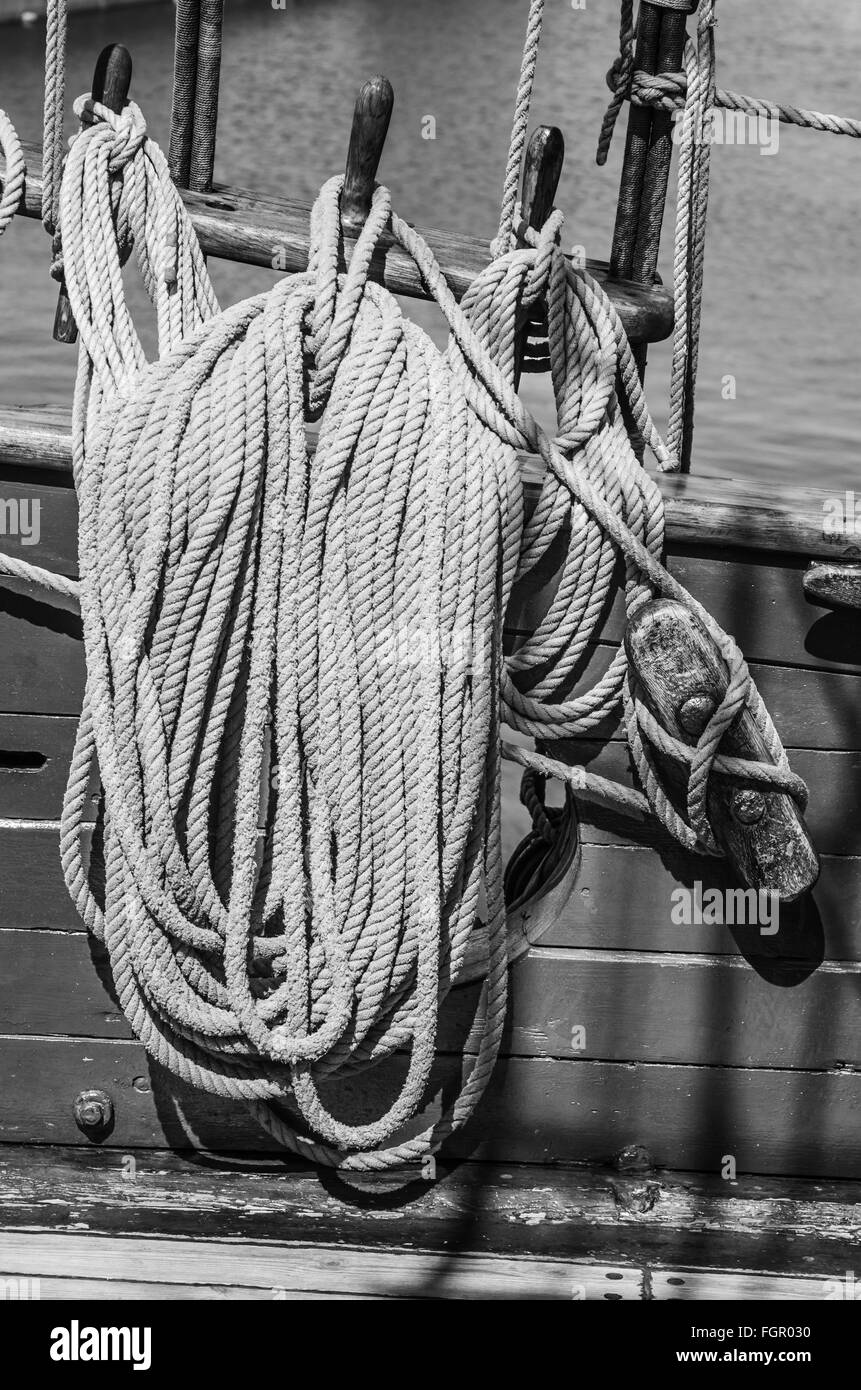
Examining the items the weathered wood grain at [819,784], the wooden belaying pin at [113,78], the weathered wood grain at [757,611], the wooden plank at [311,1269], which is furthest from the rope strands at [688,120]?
the wooden plank at [311,1269]

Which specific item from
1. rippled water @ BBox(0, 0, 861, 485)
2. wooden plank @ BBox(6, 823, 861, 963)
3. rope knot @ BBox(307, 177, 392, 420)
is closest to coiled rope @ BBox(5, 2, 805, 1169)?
rope knot @ BBox(307, 177, 392, 420)

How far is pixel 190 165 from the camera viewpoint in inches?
94.6

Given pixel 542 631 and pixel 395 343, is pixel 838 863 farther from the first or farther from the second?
pixel 395 343

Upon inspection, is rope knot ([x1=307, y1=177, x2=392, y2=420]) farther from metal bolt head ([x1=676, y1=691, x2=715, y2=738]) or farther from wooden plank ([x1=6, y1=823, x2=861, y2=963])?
wooden plank ([x1=6, y1=823, x2=861, y2=963])

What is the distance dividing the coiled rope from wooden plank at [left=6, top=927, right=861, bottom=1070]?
0.48 feet

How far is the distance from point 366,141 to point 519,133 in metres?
0.24

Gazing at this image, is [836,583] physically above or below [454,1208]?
above

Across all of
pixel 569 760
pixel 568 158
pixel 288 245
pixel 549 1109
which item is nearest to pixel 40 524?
pixel 288 245

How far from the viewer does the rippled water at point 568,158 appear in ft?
30.2

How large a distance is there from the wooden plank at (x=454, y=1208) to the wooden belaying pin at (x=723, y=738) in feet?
1.93

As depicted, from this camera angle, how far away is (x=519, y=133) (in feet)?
6.66

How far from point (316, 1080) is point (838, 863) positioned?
3.01ft

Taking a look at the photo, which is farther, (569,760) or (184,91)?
(184,91)

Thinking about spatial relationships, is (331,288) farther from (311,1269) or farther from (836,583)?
(311,1269)
